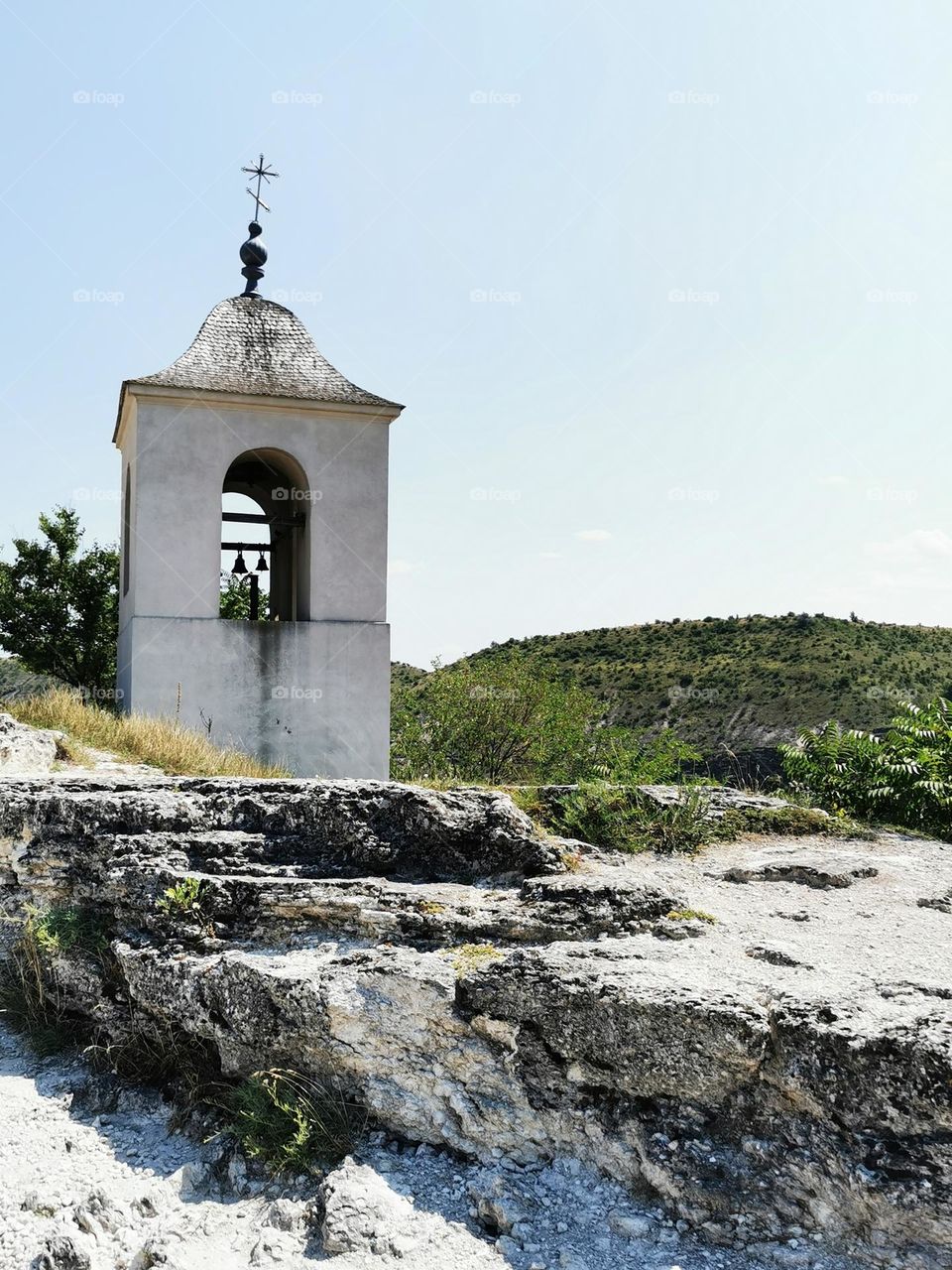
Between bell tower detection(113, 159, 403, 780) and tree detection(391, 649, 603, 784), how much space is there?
10.1 feet

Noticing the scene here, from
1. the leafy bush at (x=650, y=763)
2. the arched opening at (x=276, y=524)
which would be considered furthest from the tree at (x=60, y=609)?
the leafy bush at (x=650, y=763)

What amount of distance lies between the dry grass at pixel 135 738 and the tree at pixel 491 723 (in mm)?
6019

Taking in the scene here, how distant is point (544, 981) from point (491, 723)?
1358 cm

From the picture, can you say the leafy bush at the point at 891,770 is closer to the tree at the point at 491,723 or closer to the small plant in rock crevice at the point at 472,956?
the small plant in rock crevice at the point at 472,956

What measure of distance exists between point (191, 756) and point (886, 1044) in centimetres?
780

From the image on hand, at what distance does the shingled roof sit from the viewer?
44.4 ft

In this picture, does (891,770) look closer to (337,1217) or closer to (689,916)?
(689,916)

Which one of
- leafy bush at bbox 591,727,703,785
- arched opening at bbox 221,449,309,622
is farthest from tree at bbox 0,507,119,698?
leafy bush at bbox 591,727,703,785

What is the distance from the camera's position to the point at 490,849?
4840mm

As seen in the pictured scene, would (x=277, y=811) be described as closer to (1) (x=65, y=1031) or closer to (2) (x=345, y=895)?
(2) (x=345, y=895)

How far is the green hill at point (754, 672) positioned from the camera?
43.2 m

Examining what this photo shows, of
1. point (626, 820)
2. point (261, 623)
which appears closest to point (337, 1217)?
point (626, 820)

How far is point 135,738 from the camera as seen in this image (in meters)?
9.95

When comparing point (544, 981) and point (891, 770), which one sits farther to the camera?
point (891, 770)
